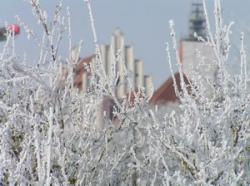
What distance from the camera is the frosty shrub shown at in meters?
2.54

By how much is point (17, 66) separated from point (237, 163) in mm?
1053

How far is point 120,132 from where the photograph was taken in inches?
130

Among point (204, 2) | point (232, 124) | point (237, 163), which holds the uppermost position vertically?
point (204, 2)

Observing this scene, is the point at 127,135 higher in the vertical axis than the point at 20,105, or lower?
lower

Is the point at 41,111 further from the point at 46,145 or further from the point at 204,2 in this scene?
the point at 204,2

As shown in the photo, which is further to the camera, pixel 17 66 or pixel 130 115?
pixel 130 115

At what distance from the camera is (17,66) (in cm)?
278

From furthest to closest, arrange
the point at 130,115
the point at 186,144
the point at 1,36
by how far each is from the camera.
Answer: the point at 1,36
the point at 130,115
the point at 186,144

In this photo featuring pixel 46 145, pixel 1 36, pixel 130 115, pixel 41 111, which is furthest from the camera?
pixel 1 36

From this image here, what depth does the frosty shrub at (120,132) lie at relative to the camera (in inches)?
100

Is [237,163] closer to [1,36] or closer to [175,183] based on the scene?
[175,183]

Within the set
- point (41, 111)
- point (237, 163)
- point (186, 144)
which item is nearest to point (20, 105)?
point (41, 111)

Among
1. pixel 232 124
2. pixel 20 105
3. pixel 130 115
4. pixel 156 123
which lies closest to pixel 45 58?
pixel 20 105

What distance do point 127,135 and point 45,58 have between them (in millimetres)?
585
